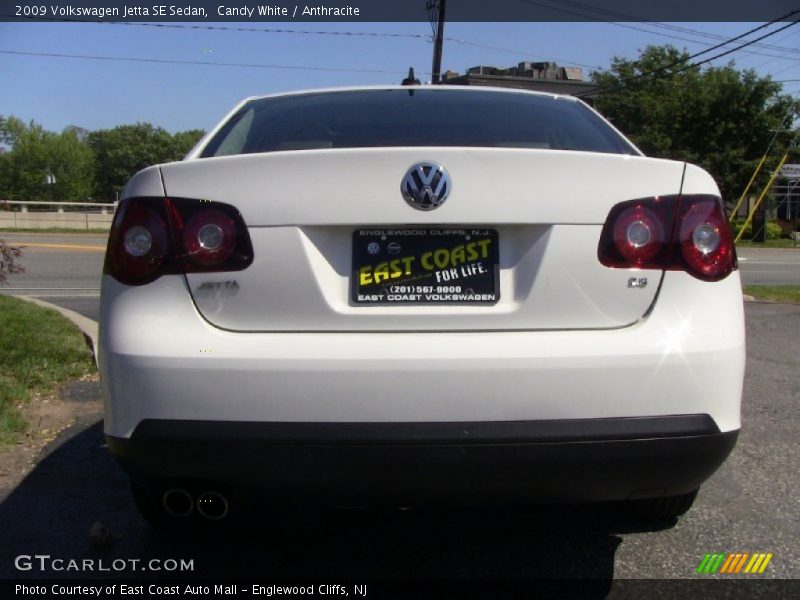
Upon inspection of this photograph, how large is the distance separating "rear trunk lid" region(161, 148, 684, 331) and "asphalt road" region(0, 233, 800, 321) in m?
4.69

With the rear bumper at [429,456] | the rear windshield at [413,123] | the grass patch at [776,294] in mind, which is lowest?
the grass patch at [776,294]

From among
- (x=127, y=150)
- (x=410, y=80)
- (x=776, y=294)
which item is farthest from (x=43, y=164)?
(x=410, y=80)

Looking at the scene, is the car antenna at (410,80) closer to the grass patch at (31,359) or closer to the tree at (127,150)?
the grass patch at (31,359)

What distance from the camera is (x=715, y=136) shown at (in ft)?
131

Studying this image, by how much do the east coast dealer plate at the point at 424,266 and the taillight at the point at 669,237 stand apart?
0.32 m

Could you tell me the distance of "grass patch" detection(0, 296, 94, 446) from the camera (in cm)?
473

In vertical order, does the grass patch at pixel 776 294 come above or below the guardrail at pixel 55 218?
above

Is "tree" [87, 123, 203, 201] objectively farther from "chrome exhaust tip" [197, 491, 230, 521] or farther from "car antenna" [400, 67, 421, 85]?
"chrome exhaust tip" [197, 491, 230, 521]

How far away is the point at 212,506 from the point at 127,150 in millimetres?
72374

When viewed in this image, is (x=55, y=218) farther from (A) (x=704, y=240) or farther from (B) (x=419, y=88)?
(A) (x=704, y=240)

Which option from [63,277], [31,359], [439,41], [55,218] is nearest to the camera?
[31,359]

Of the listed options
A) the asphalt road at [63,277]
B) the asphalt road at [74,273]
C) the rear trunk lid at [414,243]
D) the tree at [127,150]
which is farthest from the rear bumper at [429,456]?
the tree at [127,150]

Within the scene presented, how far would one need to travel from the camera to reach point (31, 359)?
581 centimetres

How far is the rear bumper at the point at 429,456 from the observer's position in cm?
220
